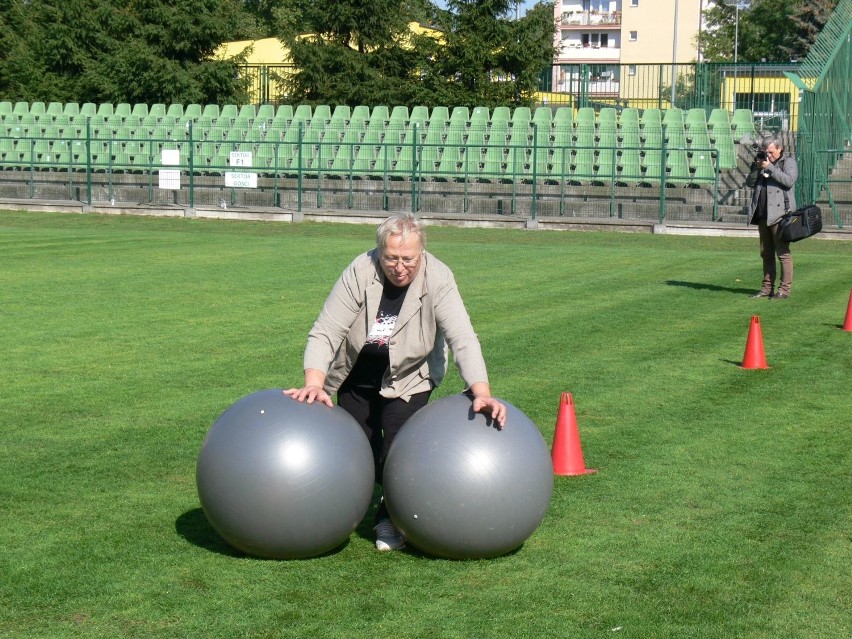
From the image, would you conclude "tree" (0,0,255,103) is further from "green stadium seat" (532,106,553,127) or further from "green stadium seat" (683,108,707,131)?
"green stadium seat" (683,108,707,131)

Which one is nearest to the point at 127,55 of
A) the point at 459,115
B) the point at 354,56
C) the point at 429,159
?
the point at 354,56

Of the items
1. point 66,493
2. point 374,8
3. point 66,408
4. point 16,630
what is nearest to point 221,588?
point 16,630

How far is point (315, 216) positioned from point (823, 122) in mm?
12245

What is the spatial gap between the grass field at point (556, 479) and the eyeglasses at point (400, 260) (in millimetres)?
1376

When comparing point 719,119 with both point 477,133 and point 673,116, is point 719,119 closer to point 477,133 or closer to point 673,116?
point 673,116

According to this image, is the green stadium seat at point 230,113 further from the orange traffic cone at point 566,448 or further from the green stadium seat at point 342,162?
the orange traffic cone at point 566,448

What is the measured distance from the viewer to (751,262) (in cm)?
2116

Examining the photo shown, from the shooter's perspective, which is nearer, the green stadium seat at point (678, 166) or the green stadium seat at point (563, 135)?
the green stadium seat at point (678, 166)

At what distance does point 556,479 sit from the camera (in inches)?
282

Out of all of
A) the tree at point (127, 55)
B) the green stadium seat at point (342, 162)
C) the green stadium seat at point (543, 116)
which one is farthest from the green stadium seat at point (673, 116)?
the tree at point (127, 55)

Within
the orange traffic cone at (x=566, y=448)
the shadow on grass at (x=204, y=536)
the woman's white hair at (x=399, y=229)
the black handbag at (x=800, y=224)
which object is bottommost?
the shadow on grass at (x=204, y=536)

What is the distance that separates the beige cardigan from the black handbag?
10258 mm

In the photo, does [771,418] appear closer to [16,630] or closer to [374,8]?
[16,630]

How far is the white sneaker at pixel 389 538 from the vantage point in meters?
5.91
